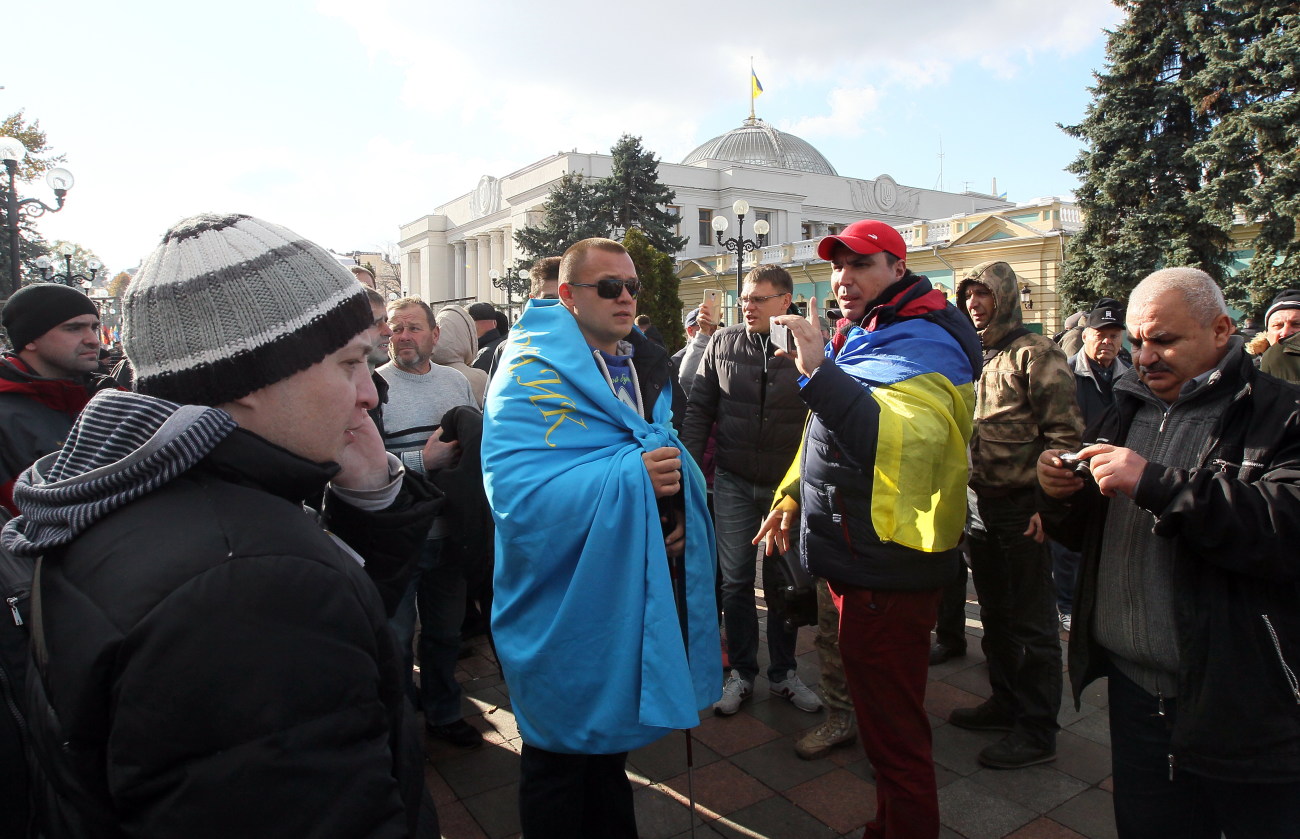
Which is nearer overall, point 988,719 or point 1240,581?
point 1240,581

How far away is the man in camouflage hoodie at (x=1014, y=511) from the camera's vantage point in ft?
11.1

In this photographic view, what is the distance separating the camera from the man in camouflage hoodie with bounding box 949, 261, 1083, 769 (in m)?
3.38

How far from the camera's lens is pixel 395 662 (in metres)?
1.07

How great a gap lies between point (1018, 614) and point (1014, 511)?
1.53 ft

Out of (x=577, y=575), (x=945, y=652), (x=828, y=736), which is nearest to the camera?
(x=577, y=575)

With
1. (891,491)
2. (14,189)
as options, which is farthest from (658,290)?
(891,491)

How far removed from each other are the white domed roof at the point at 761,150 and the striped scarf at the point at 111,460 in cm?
6706

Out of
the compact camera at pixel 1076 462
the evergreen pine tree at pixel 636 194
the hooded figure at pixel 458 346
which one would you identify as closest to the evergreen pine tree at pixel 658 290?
the evergreen pine tree at pixel 636 194

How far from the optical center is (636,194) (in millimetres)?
43656

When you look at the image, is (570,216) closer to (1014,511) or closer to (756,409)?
(756,409)

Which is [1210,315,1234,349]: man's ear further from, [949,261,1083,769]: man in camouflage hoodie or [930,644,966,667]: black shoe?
[930,644,966,667]: black shoe

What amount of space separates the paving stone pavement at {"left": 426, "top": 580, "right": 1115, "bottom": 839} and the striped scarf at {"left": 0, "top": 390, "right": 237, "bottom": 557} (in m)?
2.30

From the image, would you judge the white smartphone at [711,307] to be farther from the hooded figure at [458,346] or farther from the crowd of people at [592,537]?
the hooded figure at [458,346]

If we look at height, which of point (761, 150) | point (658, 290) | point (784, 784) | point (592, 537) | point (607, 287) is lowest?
point (784, 784)
